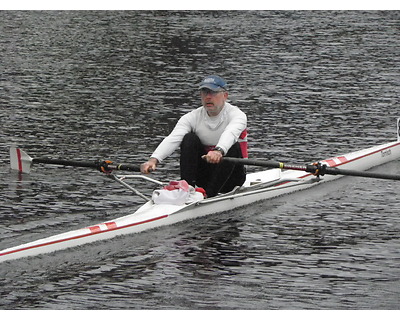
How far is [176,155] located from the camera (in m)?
17.4

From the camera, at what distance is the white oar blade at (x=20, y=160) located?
48.4 ft

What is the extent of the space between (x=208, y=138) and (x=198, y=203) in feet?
2.79

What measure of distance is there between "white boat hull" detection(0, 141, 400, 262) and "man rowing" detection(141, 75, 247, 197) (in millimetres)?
343

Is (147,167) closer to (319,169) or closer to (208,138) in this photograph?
(208,138)

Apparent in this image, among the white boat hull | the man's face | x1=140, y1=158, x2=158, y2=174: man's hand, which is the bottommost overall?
the white boat hull

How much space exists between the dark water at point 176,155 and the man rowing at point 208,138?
0.58 metres

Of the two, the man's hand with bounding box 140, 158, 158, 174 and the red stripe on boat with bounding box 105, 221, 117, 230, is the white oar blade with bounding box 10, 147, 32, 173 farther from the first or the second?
the red stripe on boat with bounding box 105, 221, 117, 230

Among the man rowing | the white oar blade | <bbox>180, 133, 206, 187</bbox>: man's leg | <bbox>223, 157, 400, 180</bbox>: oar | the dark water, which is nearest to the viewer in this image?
the dark water

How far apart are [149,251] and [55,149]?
6689 millimetres

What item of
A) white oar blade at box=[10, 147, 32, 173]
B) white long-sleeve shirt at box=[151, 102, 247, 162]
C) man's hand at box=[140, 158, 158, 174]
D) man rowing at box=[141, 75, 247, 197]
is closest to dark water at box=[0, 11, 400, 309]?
white oar blade at box=[10, 147, 32, 173]

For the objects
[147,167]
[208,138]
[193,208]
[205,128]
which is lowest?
[193,208]

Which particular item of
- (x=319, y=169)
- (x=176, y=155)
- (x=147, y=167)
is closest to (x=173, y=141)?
(x=147, y=167)

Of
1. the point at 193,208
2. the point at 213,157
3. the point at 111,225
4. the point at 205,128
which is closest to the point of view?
the point at 111,225

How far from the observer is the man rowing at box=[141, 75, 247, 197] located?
12.8 metres
